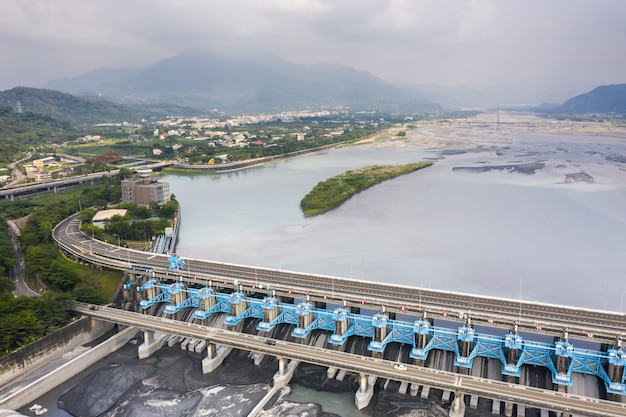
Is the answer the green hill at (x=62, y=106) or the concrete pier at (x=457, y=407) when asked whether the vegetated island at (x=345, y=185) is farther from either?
the green hill at (x=62, y=106)

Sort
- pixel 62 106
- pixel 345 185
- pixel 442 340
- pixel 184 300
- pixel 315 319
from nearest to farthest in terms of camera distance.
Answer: pixel 442 340
pixel 315 319
pixel 184 300
pixel 345 185
pixel 62 106

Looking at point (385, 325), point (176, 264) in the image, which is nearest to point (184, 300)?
point (176, 264)

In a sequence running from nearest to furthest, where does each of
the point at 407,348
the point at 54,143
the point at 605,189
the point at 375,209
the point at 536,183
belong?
the point at 407,348
the point at 375,209
the point at 605,189
the point at 536,183
the point at 54,143

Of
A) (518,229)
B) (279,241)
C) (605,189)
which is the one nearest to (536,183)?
(605,189)

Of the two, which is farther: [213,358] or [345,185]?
[345,185]

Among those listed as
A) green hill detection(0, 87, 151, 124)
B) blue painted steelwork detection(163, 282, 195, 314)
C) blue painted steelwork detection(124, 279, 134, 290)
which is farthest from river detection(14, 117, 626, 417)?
green hill detection(0, 87, 151, 124)

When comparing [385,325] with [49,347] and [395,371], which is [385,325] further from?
[49,347]

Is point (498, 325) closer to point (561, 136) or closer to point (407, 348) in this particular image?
point (407, 348)

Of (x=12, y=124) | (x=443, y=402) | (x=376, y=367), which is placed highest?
(x=12, y=124)
